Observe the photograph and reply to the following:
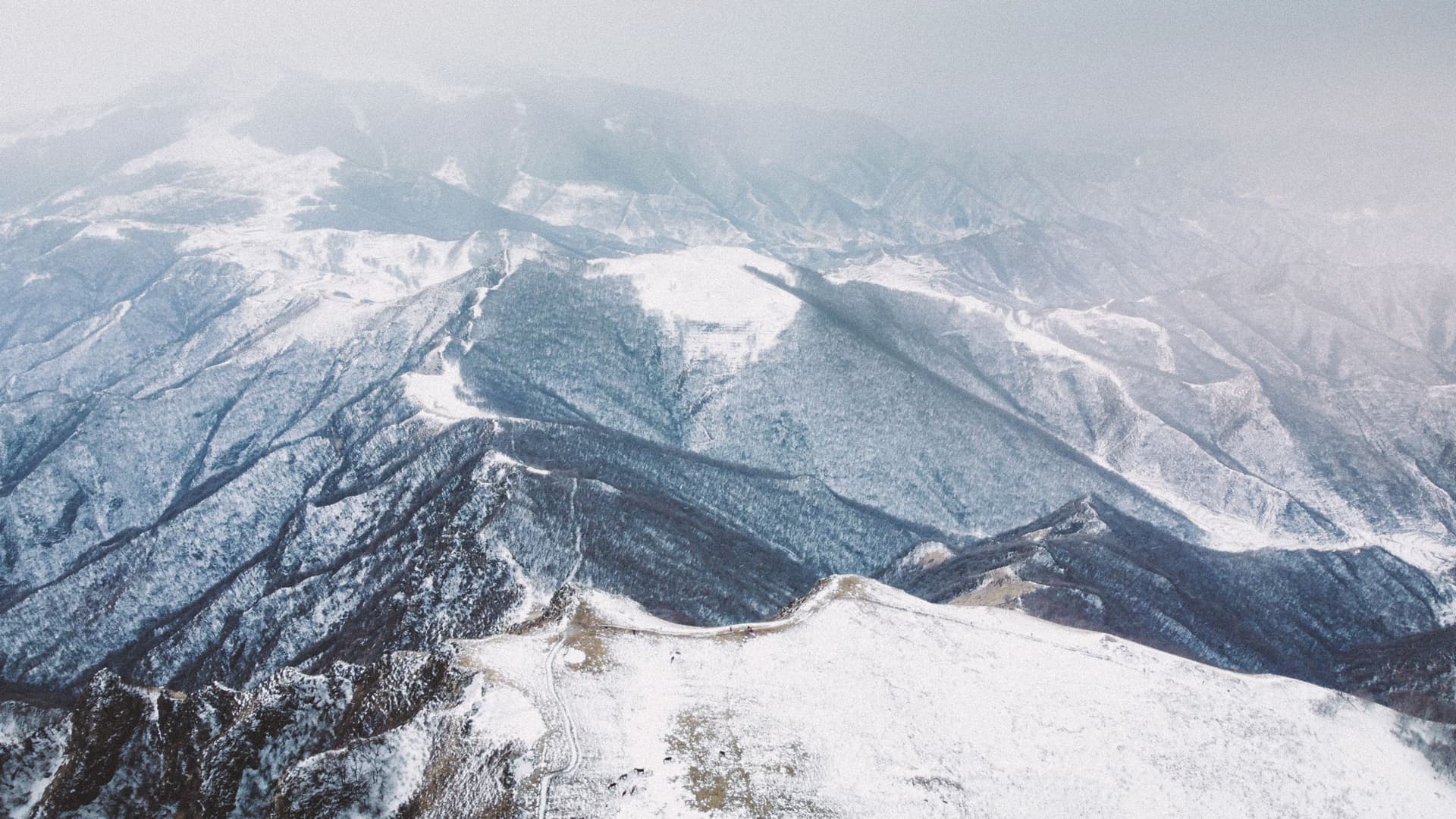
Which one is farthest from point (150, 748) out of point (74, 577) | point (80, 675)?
point (74, 577)

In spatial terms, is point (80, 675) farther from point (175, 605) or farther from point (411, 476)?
point (411, 476)

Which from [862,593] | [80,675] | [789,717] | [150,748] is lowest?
[80,675]

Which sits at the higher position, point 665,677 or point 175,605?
point 665,677

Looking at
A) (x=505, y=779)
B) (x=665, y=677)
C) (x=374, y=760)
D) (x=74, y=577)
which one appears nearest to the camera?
(x=505, y=779)

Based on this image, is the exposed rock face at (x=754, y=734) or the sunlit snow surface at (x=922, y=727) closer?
the exposed rock face at (x=754, y=734)
